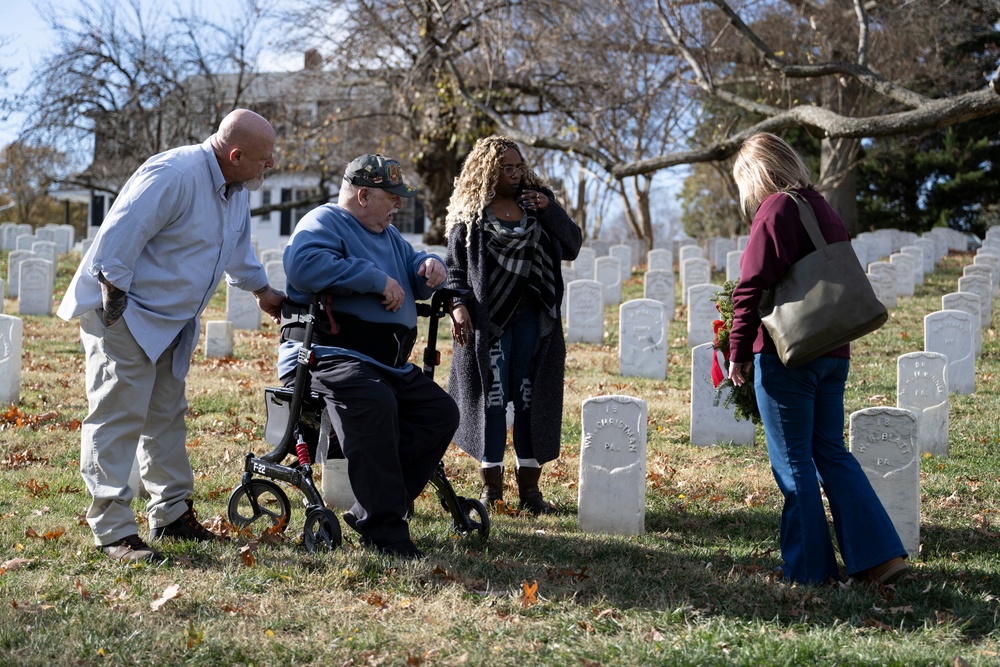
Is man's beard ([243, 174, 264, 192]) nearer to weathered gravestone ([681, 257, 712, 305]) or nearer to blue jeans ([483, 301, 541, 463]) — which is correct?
blue jeans ([483, 301, 541, 463])

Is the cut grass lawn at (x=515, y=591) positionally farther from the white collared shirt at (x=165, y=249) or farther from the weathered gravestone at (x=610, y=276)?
the weathered gravestone at (x=610, y=276)

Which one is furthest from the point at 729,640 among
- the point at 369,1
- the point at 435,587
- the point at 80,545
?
the point at 369,1

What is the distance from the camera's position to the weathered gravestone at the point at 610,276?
610 inches

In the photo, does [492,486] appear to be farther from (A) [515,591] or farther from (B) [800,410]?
(B) [800,410]

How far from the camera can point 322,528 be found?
14.9 ft

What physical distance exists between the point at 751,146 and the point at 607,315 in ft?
33.0

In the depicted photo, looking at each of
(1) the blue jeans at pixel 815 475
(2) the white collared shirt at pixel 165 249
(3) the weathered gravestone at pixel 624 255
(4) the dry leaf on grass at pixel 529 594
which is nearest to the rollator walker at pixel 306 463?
(2) the white collared shirt at pixel 165 249

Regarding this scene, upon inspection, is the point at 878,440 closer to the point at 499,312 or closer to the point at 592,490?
the point at 592,490

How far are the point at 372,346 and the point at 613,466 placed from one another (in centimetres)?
145

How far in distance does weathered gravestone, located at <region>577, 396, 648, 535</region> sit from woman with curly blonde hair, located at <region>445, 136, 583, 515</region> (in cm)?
39

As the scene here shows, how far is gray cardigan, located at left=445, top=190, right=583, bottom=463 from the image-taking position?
555cm

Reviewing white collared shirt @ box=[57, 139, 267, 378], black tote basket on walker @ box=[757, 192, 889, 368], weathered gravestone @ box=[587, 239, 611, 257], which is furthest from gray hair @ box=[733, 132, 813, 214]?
weathered gravestone @ box=[587, 239, 611, 257]

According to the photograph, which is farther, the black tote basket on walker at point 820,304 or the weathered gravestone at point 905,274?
the weathered gravestone at point 905,274

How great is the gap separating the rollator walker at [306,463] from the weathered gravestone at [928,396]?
3458mm
